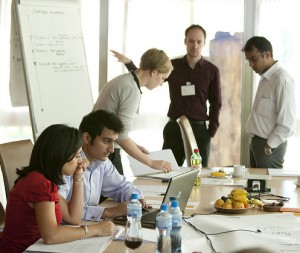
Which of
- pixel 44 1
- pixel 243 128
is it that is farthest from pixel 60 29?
pixel 243 128

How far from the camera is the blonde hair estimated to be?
3465 mm

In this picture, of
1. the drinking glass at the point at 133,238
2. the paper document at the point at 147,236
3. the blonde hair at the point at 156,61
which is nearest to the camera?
the drinking glass at the point at 133,238

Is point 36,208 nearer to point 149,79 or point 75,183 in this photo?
point 75,183

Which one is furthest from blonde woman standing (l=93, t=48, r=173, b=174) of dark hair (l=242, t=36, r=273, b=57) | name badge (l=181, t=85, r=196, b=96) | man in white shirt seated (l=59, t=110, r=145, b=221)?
name badge (l=181, t=85, r=196, b=96)

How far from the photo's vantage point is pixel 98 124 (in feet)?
8.91

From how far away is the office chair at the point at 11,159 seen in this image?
3.21m

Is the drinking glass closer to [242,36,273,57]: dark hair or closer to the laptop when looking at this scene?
the laptop

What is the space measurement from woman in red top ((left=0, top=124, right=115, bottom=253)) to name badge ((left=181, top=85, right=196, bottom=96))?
281cm

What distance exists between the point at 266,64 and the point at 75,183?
259 cm

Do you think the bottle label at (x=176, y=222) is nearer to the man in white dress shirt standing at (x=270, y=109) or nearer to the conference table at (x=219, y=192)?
the conference table at (x=219, y=192)

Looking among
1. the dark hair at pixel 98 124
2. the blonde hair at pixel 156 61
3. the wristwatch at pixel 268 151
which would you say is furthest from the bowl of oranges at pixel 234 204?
the wristwatch at pixel 268 151

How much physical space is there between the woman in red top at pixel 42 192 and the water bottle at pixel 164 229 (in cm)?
28

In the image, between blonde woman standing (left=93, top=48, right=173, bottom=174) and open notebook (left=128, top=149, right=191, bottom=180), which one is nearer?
blonde woman standing (left=93, top=48, right=173, bottom=174)

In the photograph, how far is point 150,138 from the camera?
5520mm
